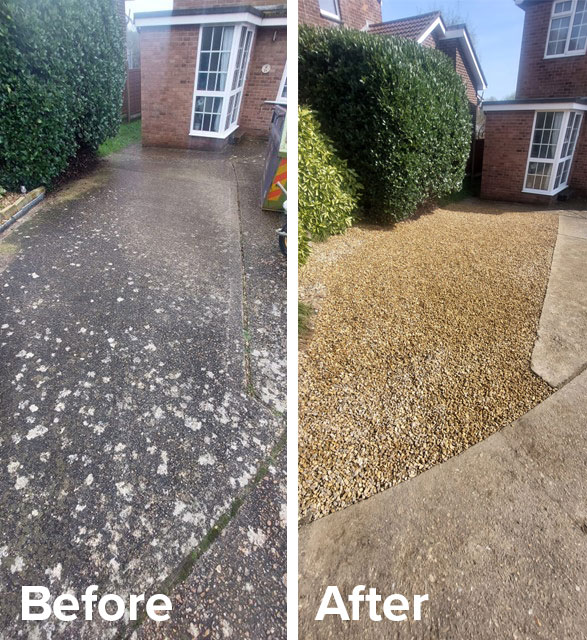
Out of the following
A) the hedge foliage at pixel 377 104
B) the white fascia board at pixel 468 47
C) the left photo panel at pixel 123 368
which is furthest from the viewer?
the white fascia board at pixel 468 47

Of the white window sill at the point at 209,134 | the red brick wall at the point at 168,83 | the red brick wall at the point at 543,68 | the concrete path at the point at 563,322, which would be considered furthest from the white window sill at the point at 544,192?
the red brick wall at the point at 168,83

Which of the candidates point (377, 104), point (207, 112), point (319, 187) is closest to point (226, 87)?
point (207, 112)

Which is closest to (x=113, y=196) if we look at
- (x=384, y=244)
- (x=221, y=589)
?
(x=384, y=244)

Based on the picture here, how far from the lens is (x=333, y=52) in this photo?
5.60 m

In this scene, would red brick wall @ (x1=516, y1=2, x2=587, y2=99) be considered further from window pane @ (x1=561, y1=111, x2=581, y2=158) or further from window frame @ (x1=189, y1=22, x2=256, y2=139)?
A: window frame @ (x1=189, y1=22, x2=256, y2=139)

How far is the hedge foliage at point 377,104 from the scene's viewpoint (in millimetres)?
5461

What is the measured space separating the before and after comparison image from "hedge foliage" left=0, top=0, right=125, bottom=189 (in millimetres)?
34

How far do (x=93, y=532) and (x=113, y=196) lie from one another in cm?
429

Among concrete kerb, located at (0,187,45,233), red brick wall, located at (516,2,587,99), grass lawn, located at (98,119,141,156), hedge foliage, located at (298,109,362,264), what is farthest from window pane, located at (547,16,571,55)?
concrete kerb, located at (0,187,45,233)

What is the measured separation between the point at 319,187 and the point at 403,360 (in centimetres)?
261

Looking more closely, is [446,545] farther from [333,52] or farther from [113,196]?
[333,52]

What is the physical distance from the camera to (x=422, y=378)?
→ 2.92 m

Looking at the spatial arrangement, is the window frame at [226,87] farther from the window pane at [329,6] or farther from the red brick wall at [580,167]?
the red brick wall at [580,167]

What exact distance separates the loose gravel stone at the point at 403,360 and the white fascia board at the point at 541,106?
6166 mm
